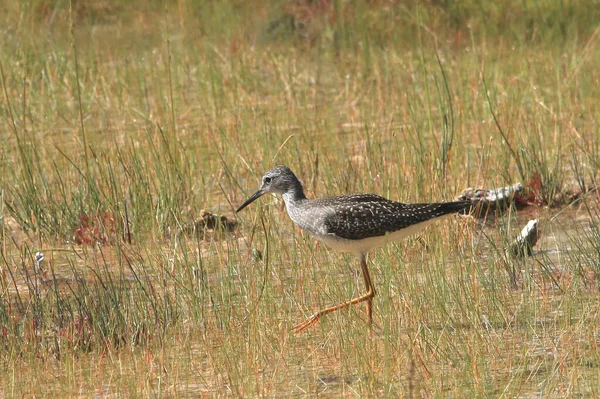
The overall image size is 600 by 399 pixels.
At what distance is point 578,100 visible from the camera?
11.0 metres

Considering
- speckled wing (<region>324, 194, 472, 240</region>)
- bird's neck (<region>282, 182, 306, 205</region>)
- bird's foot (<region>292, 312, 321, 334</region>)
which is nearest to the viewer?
bird's foot (<region>292, 312, 321, 334</region>)

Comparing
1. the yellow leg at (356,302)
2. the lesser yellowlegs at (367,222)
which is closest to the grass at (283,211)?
the yellow leg at (356,302)

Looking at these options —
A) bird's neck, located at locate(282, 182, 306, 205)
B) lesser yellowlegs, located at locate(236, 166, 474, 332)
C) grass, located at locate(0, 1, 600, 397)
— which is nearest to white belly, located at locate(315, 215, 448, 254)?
lesser yellowlegs, located at locate(236, 166, 474, 332)

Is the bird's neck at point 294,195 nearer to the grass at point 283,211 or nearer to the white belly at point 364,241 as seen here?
the grass at point 283,211

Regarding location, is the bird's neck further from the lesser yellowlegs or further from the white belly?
the white belly

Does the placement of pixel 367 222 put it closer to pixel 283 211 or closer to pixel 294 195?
pixel 294 195

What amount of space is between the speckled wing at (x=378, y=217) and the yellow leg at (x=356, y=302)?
0.21m

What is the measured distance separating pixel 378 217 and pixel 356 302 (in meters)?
0.57

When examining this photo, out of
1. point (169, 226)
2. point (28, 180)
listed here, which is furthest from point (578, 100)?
point (28, 180)

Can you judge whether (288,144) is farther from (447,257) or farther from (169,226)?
(447,257)

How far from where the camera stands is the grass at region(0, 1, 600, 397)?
555cm

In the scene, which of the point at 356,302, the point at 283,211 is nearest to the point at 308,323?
the point at 356,302

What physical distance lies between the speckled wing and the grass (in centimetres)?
24

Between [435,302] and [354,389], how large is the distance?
1167mm
